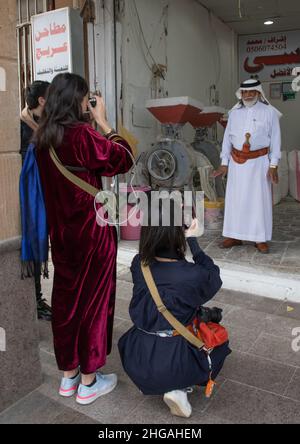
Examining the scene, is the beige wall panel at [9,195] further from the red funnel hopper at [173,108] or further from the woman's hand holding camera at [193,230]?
the red funnel hopper at [173,108]

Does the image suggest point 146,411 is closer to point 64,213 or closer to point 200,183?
point 64,213

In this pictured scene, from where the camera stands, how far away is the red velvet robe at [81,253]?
2.09m

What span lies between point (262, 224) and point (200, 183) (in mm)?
1786

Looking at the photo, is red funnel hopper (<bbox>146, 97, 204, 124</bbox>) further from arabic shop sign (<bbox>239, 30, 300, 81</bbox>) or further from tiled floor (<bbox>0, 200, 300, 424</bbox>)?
arabic shop sign (<bbox>239, 30, 300, 81</bbox>)

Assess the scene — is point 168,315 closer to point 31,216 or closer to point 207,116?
point 31,216

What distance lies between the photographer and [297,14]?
28.4 feet

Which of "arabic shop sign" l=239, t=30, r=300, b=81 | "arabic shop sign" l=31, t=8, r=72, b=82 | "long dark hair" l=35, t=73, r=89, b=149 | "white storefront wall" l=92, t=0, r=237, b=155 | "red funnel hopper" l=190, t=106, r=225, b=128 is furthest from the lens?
"arabic shop sign" l=239, t=30, r=300, b=81

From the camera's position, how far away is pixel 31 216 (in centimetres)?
222

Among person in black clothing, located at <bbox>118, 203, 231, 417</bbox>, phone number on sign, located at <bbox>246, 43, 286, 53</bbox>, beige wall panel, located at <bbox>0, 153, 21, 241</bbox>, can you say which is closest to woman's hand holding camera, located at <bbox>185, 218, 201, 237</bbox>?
person in black clothing, located at <bbox>118, 203, 231, 417</bbox>

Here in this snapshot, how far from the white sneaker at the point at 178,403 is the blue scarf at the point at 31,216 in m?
0.92

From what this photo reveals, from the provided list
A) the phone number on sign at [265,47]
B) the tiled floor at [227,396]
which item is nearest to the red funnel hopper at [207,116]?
the phone number on sign at [265,47]

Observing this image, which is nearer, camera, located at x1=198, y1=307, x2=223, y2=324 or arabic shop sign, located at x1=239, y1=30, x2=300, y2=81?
camera, located at x1=198, y1=307, x2=223, y2=324

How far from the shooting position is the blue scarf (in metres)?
2.19

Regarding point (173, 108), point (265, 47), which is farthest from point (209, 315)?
point (265, 47)
